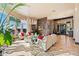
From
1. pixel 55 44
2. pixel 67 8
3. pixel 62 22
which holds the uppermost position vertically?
pixel 67 8

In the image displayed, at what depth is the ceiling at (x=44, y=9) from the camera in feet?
10.4

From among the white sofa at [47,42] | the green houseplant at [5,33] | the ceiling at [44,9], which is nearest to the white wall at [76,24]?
the ceiling at [44,9]

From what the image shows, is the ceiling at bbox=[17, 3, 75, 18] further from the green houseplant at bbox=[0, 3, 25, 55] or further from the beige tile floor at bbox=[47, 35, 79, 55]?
the beige tile floor at bbox=[47, 35, 79, 55]

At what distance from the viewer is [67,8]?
3.15 m

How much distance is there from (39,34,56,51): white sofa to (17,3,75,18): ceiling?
18.9 inches

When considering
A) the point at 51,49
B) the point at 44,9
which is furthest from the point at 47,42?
the point at 44,9

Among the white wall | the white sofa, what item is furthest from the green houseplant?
the white wall

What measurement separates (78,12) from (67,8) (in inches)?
9.2

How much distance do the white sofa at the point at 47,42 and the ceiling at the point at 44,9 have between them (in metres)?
0.48

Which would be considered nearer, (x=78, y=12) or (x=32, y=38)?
(x=78, y=12)

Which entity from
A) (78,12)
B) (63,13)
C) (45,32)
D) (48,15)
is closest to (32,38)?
(45,32)

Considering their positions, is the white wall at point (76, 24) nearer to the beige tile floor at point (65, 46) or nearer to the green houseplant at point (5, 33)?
the beige tile floor at point (65, 46)

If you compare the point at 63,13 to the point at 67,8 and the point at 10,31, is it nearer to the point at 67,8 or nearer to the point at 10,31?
the point at 67,8

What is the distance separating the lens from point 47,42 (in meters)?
3.30
